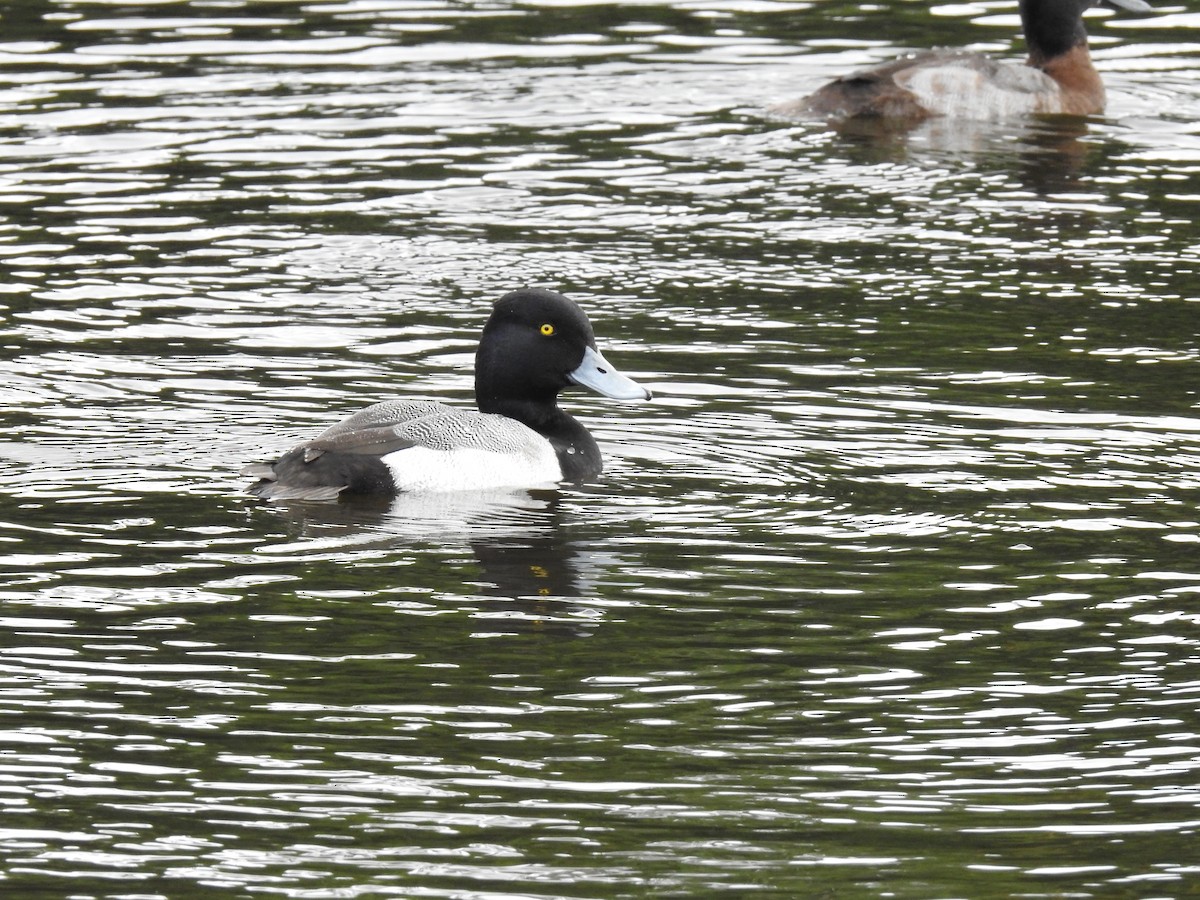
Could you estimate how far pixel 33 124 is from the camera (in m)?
19.4

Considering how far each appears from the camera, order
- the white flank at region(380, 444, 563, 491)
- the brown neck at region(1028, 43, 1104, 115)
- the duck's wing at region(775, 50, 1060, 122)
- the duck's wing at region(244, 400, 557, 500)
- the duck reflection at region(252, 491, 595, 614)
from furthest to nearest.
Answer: the brown neck at region(1028, 43, 1104, 115) < the duck's wing at region(775, 50, 1060, 122) < the white flank at region(380, 444, 563, 491) < the duck's wing at region(244, 400, 557, 500) < the duck reflection at region(252, 491, 595, 614)

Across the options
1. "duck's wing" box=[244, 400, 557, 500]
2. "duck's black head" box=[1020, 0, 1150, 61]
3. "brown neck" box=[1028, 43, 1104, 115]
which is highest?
"duck's black head" box=[1020, 0, 1150, 61]

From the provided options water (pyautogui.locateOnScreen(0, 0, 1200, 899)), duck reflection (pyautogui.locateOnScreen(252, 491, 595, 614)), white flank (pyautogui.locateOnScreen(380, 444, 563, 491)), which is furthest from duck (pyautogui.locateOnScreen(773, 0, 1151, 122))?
duck reflection (pyautogui.locateOnScreen(252, 491, 595, 614))

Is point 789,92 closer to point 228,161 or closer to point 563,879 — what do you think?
point 228,161

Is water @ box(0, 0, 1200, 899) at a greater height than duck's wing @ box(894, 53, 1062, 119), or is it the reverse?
duck's wing @ box(894, 53, 1062, 119)

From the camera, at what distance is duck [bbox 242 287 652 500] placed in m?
11.4

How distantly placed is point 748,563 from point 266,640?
2.19 metres

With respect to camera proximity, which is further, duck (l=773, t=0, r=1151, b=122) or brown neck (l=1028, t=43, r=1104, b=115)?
brown neck (l=1028, t=43, r=1104, b=115)

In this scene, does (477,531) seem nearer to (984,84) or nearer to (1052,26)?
(984,84)

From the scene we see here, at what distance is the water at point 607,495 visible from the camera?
7367 mm

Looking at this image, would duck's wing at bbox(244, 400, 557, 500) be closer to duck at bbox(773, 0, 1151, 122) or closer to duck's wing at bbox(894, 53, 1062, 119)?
duck at bbox(773, 0, 1151, 122)

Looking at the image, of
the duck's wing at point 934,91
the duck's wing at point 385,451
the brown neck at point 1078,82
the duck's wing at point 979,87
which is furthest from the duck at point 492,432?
the brown neck at point 1078,82

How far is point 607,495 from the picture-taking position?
1162 cm

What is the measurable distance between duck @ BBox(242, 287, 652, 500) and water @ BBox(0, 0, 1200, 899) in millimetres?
229
